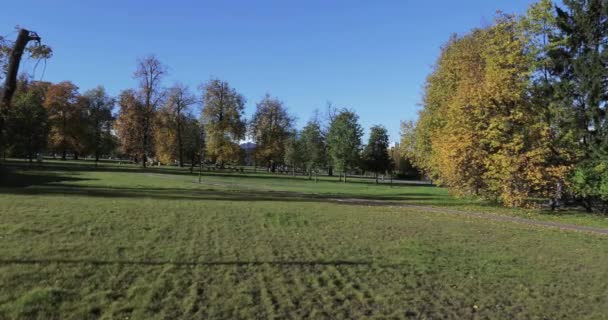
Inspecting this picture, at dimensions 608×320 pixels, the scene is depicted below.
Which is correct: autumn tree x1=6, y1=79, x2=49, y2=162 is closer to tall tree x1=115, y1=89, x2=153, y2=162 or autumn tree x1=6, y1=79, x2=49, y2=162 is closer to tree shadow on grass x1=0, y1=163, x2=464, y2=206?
tall tree x1=115, y1=89, x2=153, y2=162

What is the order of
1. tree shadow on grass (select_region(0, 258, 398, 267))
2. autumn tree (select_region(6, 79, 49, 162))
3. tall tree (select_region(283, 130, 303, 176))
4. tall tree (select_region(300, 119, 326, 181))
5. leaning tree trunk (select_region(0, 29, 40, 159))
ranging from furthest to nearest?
tall tree (select_region(283, 130, 303, 176)) → tall tree (select_region(300, 119, 326, 181)) → autumn tree (select_region(6, 79, 49, 162)) → leaning tree trunk (select_region(0, 29, 40, 159)) → tree shadow on grass (select_region(0, 258, 398, 267))

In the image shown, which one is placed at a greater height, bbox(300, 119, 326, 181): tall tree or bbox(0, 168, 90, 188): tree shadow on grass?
bbox(300, 119, 326, 181): tall tree

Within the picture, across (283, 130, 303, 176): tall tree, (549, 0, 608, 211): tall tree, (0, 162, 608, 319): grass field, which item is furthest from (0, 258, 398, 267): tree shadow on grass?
(283, 130, 303, 176): tall tree

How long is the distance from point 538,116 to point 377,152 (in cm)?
4383

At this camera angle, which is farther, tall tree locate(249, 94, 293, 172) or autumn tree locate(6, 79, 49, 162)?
tall tree locate(249, 94, 293, 172)

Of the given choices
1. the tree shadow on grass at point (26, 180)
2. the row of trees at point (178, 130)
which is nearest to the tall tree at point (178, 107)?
the row of trees at point (178, 130)

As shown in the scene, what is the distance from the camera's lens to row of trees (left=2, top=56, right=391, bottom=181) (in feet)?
180

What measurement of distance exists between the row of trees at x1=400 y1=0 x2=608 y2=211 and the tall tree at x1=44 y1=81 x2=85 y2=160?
60.2 metres

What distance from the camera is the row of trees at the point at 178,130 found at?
180 feet

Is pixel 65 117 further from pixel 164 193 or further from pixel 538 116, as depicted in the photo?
pixel 538 116

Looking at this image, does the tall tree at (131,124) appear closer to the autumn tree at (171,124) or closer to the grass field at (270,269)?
the autumn tree at (171,124)

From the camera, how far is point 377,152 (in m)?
66.9

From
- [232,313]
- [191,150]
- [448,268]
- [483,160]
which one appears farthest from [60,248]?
[191,150]

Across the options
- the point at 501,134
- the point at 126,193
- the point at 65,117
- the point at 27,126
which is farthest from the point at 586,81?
the point at 65,117
